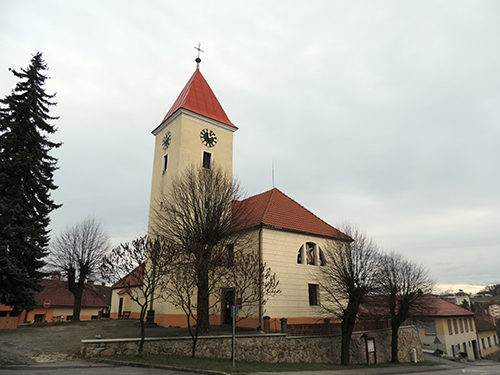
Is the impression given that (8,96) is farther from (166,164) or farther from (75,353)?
(75,353)

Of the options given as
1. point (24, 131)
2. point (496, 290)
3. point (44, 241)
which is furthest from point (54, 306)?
point (496, 290)

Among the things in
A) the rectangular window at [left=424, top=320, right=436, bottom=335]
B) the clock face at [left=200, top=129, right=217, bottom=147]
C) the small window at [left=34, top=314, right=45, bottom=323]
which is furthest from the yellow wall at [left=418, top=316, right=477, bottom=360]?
the small window at [left=34, top=314, right=45, bottom=323]

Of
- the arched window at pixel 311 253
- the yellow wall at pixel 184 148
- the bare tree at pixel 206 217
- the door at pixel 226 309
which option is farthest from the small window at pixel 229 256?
the yellow wall at pixel 184 148

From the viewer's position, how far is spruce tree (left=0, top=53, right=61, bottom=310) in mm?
18031

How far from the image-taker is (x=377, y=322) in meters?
23.9

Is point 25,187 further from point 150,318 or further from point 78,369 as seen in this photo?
point 78,369

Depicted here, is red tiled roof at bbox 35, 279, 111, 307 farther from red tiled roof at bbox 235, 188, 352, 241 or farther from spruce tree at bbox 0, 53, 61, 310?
red tiled roof at bbox 235, 188, 352, 241

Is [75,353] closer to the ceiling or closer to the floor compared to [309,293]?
closer to the floor

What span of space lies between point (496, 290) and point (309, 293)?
158 meters

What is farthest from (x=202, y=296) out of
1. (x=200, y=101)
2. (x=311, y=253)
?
(x=200, y=101)

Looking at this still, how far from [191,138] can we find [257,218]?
7.93 meters

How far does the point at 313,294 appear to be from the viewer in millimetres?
23094

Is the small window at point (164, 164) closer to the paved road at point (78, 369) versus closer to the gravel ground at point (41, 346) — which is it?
the gravel ground at point (41, 346)

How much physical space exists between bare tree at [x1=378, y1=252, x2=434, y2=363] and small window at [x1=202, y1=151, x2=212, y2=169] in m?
14.2
